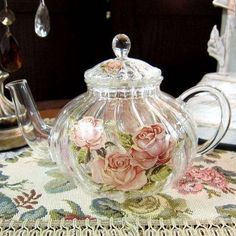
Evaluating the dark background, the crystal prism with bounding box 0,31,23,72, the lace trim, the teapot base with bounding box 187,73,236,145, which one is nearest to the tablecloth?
the lace trim

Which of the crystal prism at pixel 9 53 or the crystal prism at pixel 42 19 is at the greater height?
the crystal prism at pixel 42 19

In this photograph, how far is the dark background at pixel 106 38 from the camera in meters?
1.10

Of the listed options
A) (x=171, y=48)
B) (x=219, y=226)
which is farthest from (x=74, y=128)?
(x=171, y=48)

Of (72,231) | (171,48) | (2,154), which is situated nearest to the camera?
(72,231)

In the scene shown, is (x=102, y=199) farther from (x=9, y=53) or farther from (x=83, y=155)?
(x=9, y=53)

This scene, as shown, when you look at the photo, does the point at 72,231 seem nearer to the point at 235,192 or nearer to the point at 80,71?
the point at 235,192

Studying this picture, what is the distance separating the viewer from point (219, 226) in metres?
0.39

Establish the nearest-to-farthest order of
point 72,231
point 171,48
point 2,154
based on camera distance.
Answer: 1. point 72,231
2. point 2,154
3. point 171,48

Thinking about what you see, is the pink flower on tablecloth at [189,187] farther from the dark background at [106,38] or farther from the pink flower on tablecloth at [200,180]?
the dark background at [106,38]

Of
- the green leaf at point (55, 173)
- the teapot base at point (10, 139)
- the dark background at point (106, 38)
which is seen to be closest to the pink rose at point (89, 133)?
the green leaf at point (55, 173)

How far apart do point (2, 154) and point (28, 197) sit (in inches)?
7.1

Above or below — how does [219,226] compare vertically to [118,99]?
below

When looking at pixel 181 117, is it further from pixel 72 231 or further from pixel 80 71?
pixel 80 71

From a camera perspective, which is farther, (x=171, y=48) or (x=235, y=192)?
(x=171, y=48)
